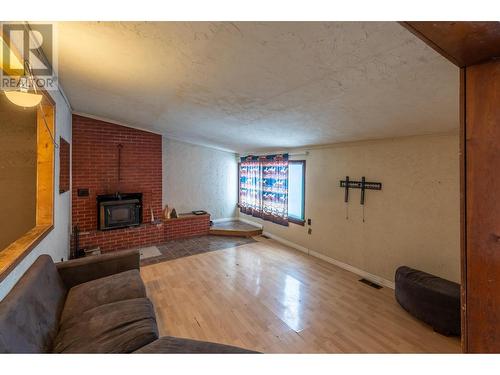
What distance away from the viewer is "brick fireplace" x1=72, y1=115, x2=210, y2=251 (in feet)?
13.7

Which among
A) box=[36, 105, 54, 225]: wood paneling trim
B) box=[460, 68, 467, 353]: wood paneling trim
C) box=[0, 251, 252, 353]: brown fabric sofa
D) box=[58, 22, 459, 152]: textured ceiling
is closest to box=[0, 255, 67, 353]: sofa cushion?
box=[0, 251, 252, 353]: brown fabric sofa

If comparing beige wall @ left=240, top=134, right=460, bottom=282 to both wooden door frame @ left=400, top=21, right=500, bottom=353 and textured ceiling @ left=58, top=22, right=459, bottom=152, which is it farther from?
wooden door frame @ left=400, top=21, right=500, bottom=353

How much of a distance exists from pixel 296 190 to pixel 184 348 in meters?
3.59

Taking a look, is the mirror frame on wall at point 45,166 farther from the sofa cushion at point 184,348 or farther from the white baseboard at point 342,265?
the white baseboard at point 342,265

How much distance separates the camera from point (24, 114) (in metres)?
2.70

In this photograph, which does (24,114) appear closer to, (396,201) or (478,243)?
(478,243)

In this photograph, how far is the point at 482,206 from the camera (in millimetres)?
860

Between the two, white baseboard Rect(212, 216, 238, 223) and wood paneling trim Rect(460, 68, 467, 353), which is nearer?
wood paneling trim Rect(460, 68, 467, 353)

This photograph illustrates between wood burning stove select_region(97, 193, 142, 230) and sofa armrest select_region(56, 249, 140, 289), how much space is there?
2068 millimetres

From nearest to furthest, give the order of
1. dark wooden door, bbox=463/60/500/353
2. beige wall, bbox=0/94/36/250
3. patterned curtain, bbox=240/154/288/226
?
dark wooden door, bbox=463/60/500/353 < beige wall, bbox=0/94/36/250 < patterned curtain, bbox=240/154/288/226

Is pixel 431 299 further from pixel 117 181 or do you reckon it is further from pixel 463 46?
Result: pixel 117 181

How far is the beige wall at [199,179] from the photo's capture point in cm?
544

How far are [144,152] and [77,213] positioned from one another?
164cm
